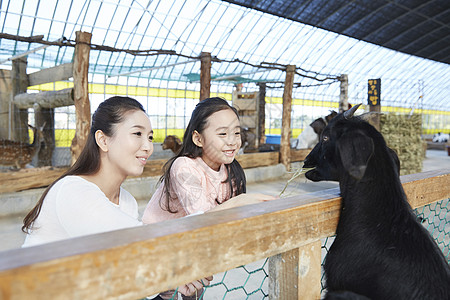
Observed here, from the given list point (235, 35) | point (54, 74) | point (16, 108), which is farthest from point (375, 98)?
point (235, 35)

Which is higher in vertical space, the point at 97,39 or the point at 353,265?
the point at 97,39

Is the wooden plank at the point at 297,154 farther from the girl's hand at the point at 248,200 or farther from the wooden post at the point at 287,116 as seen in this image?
the girl's hand at the point at 248,200

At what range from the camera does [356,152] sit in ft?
4.53

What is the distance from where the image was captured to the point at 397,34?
21.7 meters

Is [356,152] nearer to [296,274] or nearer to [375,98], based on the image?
[296,274]

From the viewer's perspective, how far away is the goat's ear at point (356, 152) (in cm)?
135

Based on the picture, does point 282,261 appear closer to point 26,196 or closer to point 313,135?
point 26,196

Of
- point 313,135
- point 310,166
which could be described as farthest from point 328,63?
point 310,166

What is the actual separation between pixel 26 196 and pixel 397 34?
2278 cm

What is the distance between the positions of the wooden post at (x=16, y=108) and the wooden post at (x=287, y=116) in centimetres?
682

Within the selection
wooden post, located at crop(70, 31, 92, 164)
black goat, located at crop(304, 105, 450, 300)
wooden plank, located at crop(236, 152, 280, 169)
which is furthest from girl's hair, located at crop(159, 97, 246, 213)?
wooden plank, located at crop(236, 152, 280, 169)

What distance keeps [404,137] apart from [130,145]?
29.0ft

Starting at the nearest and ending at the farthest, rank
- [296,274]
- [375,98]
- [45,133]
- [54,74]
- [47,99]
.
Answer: [296,274] < [54,74] < [47,99] < [45,133] < [375,98]

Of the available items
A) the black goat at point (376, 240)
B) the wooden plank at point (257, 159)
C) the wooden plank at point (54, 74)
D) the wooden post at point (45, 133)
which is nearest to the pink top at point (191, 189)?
the black goat at point (376, 240)
